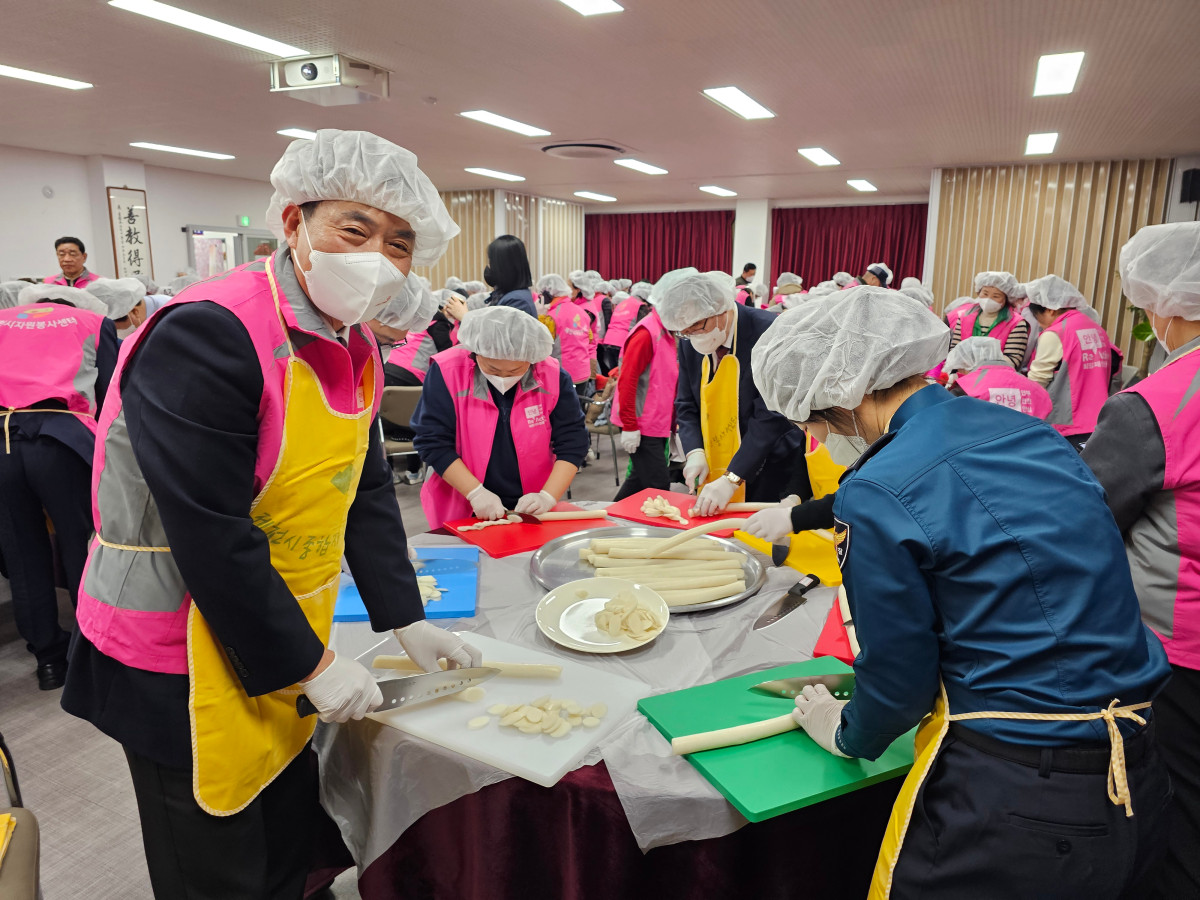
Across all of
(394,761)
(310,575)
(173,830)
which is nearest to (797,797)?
(394,761)

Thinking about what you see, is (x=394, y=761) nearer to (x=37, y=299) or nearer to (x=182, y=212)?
(x=37, y=299)

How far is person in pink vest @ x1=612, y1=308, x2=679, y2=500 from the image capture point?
11.5ft

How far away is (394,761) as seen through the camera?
1.19 metres

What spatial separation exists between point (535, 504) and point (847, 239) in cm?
1321

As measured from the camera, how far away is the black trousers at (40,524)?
2811 mm

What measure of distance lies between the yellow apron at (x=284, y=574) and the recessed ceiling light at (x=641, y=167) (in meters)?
8.89

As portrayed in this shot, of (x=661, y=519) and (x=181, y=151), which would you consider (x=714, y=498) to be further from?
(x=181, y=151)

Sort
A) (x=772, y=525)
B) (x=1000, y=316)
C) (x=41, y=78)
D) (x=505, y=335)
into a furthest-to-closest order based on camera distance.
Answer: (x=1000, y=316)
(x=41, y=78)
(x=505, y=335)
(x=772, y=525)

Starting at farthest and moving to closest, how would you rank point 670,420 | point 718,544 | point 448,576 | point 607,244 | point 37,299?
point 607,244 → point 670,420 → point 37,299 → point 718,544 → point 448,576

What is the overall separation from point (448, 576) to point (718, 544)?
0.70 metres

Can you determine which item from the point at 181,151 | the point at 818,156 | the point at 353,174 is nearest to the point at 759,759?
the point at 353,174

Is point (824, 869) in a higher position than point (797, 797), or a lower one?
lower

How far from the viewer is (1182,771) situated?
155 centimetres

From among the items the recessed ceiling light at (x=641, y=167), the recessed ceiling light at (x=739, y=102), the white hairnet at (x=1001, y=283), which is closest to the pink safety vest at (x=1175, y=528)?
→ the recessed ceiling light at (x=739, y=102)
